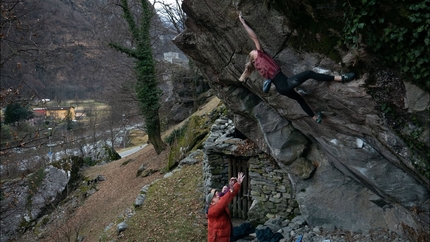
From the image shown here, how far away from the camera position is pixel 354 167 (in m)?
7.08

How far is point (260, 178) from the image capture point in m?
10.1

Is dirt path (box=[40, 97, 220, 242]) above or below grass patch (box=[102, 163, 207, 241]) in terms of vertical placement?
below

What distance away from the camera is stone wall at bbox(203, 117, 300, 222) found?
9.77 metres

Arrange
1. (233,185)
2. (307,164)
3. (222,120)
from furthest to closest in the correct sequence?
(222,120), (307,164), (233,185)

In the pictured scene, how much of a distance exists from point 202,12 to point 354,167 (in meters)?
4.99

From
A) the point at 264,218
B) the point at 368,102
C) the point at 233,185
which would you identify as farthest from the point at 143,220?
the point at 368,102

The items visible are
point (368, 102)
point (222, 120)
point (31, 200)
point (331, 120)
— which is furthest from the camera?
point (31, 200)

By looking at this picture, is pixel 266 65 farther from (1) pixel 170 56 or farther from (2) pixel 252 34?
(1) pixel 170 56

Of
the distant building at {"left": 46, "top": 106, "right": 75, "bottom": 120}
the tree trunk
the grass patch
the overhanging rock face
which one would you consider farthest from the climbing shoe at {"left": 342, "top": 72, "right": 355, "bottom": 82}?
the distant building at {"left": 46, "top": 106, "right": 75, "bottom": 120}

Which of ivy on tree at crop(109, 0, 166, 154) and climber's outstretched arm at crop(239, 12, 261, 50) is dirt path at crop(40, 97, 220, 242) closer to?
ivy on tree at crop(109, 0, 166, 154)

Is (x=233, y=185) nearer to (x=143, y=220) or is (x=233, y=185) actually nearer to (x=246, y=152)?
(x=246, y=152)

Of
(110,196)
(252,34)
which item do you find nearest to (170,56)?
(110,196)

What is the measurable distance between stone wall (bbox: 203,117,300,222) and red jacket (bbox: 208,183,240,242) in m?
2.64

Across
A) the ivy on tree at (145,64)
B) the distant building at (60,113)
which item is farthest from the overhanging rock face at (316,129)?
the distant building at (60,113)
